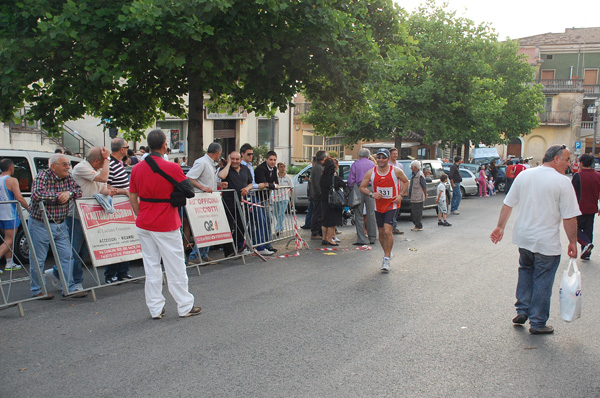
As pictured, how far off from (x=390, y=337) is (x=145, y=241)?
8.95 ft

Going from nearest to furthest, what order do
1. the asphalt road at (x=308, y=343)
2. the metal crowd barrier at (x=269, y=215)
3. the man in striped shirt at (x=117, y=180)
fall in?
the asphalt road at (x=308, y=343)
the man in striped shirt at (x=117, y=180)
the metal crowd barrier at (x=269, y=215)

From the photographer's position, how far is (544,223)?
598 cm

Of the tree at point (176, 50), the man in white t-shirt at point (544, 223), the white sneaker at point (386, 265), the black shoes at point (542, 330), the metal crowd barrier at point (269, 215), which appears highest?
the tree at point (176, 50)

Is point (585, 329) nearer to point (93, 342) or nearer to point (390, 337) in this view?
point (390, 337)

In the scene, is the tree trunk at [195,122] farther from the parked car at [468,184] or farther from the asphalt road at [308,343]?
the parked car at [468,184]

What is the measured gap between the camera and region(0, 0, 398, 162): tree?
988 centimetres

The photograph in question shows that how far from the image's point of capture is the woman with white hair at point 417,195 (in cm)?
1516

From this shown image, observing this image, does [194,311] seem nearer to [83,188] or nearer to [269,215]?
[83,188]

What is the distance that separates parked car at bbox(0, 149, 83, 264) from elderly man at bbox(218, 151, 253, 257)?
2.85 m

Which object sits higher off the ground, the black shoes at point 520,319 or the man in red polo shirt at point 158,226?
the man in red polo shirt at point 158,226

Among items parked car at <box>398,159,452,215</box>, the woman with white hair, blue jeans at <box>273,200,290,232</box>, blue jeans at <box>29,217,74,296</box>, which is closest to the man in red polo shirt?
blue jeans at <box>29,217,74,296</box>

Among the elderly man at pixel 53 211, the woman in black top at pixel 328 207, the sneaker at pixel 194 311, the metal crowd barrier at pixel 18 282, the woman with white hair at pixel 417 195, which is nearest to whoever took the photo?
the sneaker at pixel 194 311

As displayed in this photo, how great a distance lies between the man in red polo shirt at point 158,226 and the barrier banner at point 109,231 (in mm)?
1361

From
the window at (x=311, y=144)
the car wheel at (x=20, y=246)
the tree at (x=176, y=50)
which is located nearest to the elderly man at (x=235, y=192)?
the tree at (x=176, y=50)
